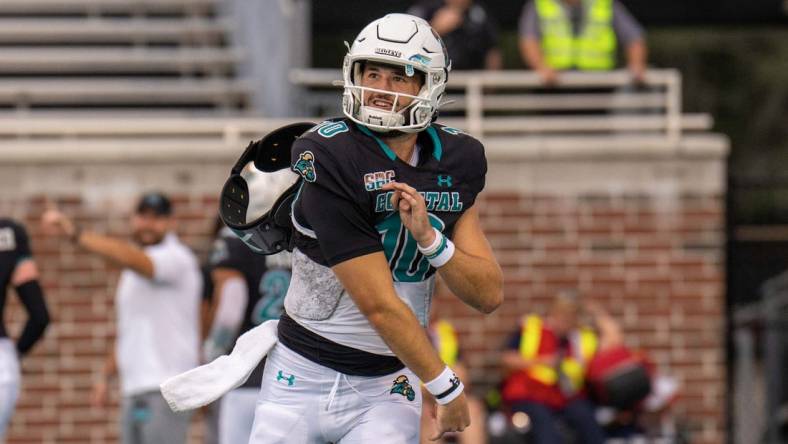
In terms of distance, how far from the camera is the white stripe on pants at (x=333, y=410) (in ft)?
17.7

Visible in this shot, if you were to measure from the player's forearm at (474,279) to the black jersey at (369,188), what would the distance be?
15 centimetres

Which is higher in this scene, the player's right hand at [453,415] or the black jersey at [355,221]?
the black jersey at [355,221]

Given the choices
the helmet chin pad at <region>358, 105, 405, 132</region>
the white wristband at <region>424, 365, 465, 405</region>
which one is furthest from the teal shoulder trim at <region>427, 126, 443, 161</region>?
the white wristband at <region>424, 365, 465, 405</region>

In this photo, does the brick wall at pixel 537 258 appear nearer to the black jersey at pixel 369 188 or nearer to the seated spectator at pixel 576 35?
the seated spectator at pixel 576 35

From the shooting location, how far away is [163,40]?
14.4m

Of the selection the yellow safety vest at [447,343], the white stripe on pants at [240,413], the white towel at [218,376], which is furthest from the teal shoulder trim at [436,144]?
the yellow safety vest at [447,343]

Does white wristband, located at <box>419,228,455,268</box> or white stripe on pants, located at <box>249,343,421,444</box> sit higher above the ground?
white wristband, located at <box>419,228,455,268</box>

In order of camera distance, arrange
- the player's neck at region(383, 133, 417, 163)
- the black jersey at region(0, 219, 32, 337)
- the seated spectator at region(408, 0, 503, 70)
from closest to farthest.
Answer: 1. the player's neck at region(383, 133, 417, 163)
2. the black jersey at region(0, 219, 32, 337)
3. the seated spectator at region(408, 0, 503, 70)

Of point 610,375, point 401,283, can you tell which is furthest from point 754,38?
point 401,283

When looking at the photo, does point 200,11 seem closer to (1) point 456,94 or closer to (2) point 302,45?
(2) point 302,45

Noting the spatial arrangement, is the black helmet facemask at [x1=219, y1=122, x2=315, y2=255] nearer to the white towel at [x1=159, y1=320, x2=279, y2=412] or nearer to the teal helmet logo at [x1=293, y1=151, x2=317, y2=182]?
the white towel at [x1=159, y1=320, x2=279, y2=412]

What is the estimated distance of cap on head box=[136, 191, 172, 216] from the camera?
940 centimetres

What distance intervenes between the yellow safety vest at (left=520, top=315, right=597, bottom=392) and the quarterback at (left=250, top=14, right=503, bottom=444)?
19.9ft

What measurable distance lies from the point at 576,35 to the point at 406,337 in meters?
8.23
